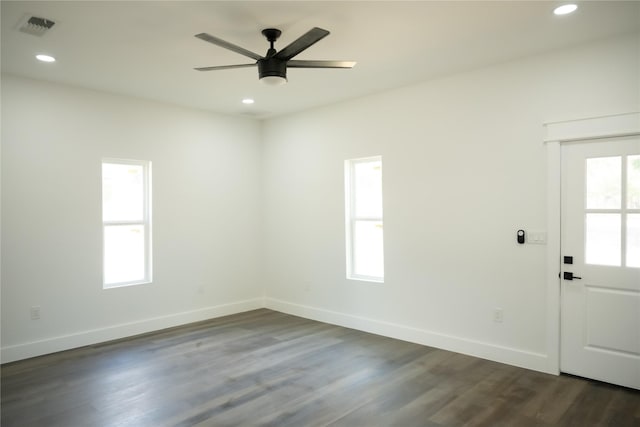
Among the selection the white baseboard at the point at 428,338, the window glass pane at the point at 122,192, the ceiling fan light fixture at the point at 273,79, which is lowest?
the white baseboard at the point at 428,338

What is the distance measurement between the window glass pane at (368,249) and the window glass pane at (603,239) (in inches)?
84.8

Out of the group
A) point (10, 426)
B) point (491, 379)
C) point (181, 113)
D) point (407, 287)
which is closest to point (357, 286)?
point (407, 287)

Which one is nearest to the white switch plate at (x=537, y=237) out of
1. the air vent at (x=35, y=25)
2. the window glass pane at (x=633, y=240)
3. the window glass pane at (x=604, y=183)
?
the window glass pane at (x=604, y=183)

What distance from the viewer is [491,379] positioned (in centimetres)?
355

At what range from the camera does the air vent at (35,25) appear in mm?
2953

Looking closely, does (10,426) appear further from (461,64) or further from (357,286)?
(461,64)

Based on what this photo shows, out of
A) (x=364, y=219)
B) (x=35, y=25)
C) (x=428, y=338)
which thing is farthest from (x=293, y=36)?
(x=428, y=338)

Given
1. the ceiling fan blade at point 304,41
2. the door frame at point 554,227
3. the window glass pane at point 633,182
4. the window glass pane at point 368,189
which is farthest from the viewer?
the window glass pane at point 368,189

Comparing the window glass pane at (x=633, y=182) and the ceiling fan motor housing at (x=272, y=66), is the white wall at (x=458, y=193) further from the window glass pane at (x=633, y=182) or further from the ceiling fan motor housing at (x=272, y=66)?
the ceiling fan motor housing at (x=272, y=66)

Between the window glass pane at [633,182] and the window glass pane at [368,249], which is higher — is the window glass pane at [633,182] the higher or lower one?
the higher one

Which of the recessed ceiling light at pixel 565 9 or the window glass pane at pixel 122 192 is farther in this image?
the window glass pane at pixel 122 192

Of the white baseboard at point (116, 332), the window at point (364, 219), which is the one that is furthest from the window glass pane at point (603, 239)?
the white baseboard at point (116, 332)

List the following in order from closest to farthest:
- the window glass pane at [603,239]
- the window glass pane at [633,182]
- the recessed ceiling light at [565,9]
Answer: the recessed ceiling light at [565,9]
the window glass pane at [633,182]
the window glass pane at [603,239]

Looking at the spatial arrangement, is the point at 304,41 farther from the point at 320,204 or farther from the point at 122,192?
the point at 122,192
